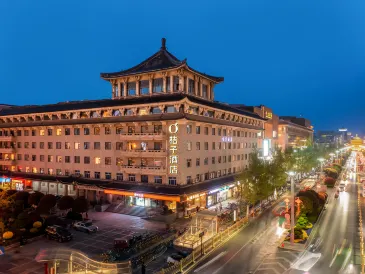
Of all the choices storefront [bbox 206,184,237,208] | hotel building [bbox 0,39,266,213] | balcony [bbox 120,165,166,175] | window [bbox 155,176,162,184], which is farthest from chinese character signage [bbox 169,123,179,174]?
storefront [bbox 206,184,237,208]

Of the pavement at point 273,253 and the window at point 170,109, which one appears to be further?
the window at point 170,109

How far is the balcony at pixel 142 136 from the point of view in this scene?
143ft

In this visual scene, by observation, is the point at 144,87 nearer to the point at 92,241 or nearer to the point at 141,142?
the point at 141,142

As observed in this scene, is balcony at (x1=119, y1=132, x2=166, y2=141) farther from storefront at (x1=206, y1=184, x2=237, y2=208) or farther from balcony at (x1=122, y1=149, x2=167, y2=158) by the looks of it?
storefront at (x1=206, y1=184, x2=237, y2=208)

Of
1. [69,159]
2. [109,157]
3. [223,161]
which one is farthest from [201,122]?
[69,159]

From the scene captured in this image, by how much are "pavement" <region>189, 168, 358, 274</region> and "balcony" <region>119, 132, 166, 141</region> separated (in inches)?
715

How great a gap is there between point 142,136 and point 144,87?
12.3 m

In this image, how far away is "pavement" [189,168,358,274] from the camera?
24906 millimetres

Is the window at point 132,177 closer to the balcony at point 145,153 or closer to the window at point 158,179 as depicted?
the balcony at point 145,153

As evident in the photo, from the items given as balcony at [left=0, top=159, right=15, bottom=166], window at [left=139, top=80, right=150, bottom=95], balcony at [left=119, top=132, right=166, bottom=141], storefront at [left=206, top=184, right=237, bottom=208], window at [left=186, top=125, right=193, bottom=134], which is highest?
window at [left=139, top=80, right=150, bottom=95]

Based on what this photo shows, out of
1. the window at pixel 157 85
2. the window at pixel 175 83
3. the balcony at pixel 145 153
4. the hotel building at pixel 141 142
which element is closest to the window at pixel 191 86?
the hotel building at pixel 141 142

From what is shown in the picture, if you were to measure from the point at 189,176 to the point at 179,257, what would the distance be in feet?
64.5

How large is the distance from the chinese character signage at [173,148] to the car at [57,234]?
1657 cm

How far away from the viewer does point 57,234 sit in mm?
33469
